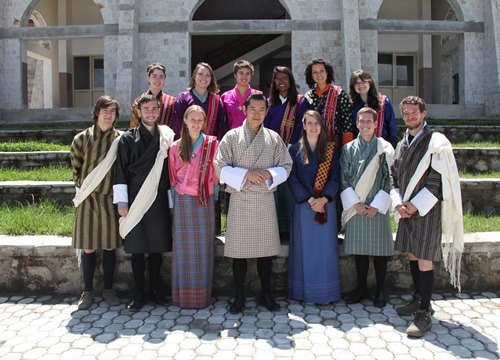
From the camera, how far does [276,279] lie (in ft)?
14.9

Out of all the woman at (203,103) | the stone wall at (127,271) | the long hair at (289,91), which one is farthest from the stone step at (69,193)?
the long hair at (289,91)

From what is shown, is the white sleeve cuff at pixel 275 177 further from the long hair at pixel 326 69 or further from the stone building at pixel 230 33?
the stone building at pixel 230 33

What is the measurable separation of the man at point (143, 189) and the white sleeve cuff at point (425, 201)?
2206 mm

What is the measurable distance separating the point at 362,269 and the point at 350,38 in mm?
10415

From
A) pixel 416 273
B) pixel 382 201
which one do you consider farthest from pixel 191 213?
pixel 416 273

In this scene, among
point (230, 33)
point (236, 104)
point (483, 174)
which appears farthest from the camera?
point (230, 33)

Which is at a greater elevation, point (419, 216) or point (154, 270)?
point (419, 216)

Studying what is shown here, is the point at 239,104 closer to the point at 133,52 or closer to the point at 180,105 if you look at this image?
the point at 180,105

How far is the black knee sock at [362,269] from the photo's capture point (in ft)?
13.8

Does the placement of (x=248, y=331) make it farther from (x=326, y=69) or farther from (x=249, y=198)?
(x=326, y=69)

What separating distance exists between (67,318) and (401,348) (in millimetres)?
2791

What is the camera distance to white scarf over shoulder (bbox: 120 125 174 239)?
3.99 meters

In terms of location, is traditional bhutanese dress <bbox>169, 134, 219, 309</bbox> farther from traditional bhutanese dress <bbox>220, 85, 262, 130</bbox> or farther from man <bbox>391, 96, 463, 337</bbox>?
man <bbox>391, 96, 463, 337</bbox>

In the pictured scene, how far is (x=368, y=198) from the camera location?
4.14 metres
